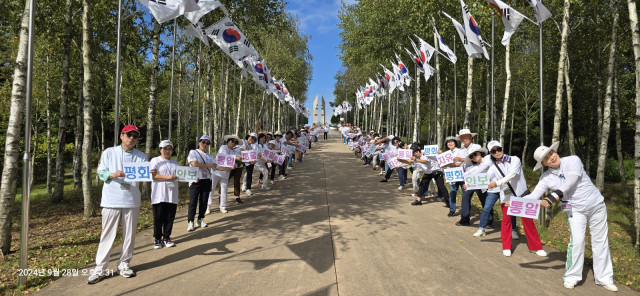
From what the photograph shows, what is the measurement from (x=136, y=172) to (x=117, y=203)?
463mm

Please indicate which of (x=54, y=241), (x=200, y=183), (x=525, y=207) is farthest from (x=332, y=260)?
(x=54, y=241)

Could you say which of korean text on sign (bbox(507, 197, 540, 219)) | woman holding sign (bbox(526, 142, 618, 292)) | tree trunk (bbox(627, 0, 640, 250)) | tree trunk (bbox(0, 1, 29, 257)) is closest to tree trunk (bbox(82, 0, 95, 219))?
tree trunk (bbox(0, 1, 29, 257))

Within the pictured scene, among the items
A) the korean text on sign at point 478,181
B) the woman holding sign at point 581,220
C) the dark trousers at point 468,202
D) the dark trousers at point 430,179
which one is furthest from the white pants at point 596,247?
the dark trousers at point 430,179

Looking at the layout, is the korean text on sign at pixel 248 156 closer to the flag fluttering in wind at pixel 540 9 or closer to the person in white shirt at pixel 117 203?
the person in white shirt at pixel 117 203

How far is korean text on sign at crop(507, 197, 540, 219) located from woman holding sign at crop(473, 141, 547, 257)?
0.74 meters

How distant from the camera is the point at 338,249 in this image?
21.0 ft

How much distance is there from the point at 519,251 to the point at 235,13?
661 inches

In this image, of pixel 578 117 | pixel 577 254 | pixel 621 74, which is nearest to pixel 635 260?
pixel 577 254

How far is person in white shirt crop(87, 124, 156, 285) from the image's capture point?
16.6ft

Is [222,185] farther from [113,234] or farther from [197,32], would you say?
[197,32]

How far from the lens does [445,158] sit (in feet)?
30.6

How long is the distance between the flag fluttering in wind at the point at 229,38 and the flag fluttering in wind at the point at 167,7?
337cm

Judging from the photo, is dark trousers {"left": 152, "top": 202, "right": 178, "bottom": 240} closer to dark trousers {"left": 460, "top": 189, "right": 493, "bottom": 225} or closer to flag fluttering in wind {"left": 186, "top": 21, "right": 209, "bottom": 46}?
dark trousers {"left": 460, "top": 189, "right": 493, "bottom": 225}

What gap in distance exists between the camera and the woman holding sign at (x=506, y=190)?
6316 millimetres
